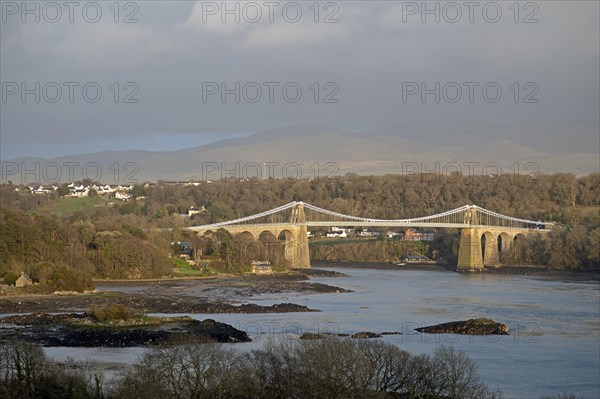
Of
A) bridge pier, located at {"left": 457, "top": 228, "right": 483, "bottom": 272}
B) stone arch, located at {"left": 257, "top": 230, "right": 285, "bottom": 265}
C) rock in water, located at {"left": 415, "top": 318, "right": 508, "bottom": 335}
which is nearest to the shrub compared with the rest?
rock in water, located at {"left": 415, "top": 318, "right": 508, "bottom": 335}

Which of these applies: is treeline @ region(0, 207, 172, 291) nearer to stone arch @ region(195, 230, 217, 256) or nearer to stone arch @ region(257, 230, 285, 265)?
stone arch @ region(195, 230, 217, 256)

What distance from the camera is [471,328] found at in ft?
81.3

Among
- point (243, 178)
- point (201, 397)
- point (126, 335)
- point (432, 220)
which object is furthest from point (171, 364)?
point (243, 178)

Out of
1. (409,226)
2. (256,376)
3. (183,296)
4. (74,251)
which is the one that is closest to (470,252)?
(409,226)

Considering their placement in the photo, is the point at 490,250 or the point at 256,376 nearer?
the point at 256,376

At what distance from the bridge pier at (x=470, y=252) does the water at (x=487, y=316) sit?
965cm

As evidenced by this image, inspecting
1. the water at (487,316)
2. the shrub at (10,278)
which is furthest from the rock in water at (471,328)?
the shrub at (10,278)

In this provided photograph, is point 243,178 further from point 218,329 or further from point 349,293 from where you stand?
point 218,329

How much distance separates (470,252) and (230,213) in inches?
827

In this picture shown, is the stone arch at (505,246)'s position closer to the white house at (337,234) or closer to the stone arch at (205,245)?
the white house at (337,234)

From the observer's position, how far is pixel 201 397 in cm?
1269

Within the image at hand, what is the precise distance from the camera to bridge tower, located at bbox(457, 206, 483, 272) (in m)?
54.2

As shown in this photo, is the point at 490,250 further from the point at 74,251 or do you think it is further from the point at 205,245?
the point at 74,251

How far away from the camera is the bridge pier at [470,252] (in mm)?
54219
